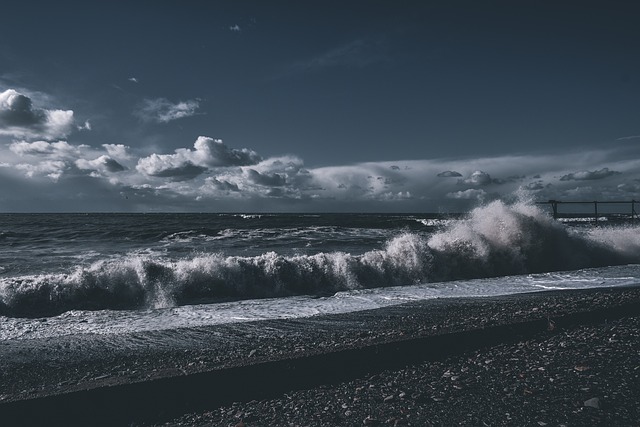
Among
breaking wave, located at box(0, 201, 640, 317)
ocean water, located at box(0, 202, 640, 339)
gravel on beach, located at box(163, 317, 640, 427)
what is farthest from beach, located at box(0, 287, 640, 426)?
breaking wave, located at box(0, 201, 640, 317)

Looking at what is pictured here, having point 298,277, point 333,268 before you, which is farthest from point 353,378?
point 333,268

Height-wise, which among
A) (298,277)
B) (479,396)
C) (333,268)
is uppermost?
(479,396)

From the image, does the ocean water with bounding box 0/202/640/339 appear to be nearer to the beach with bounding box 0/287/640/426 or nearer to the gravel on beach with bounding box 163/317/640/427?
the beach with bounding box 0/287/640/426

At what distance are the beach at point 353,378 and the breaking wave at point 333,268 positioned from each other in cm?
384

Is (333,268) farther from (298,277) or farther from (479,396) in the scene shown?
(479,396)

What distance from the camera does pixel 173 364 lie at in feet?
14.5

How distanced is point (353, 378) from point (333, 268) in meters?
7.77

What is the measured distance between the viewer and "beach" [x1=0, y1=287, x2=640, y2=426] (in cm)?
313

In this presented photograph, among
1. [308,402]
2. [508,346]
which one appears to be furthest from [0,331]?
[508,346]

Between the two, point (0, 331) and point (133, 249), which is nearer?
point (0, 331)

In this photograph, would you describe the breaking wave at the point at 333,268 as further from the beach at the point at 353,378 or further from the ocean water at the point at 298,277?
the beach at the point at 353,378

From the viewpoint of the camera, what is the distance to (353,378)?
12.8 feet

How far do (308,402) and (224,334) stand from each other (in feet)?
9.10

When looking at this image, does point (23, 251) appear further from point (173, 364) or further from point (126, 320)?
point (173, 364)
